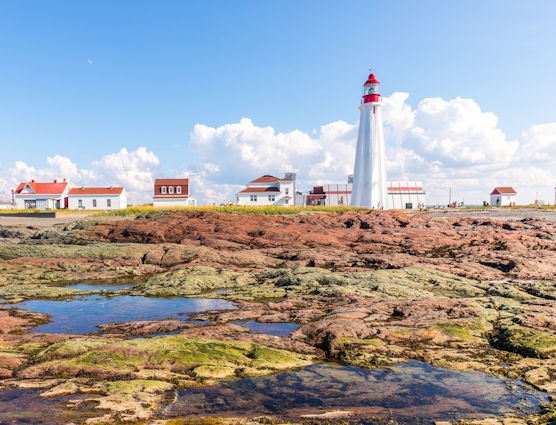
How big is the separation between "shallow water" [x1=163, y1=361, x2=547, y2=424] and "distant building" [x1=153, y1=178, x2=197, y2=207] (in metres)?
63.8

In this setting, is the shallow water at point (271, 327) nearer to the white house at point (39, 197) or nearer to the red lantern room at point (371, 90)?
the red lantern room at point (371, 90)

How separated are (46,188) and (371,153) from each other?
51917 millimetres

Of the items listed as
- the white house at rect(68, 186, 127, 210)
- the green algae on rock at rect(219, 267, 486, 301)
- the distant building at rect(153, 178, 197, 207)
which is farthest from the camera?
the distant building at rect(153, 178, 197, 207)

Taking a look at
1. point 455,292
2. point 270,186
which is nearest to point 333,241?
point 455,292

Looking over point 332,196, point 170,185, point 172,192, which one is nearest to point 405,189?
point 332,196

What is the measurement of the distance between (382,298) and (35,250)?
1510cm

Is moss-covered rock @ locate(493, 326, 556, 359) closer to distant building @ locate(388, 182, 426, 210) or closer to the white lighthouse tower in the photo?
the white lighthouse tower

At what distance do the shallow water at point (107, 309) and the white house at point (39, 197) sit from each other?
64.5 metres

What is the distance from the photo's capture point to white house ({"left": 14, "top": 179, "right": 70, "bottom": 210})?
69500 millimetres

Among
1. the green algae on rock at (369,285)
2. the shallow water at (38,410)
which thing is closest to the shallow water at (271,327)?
the green algae on rock at (369,285)

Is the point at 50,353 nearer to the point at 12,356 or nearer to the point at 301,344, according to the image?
the point at 12,356

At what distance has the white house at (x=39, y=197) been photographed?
69500 millimetres

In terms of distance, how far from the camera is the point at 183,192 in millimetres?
69875

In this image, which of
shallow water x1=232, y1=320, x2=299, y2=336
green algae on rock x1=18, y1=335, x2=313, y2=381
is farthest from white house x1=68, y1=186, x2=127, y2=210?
green algae on rock x1=18, y1=335, x2=313, y2=381
